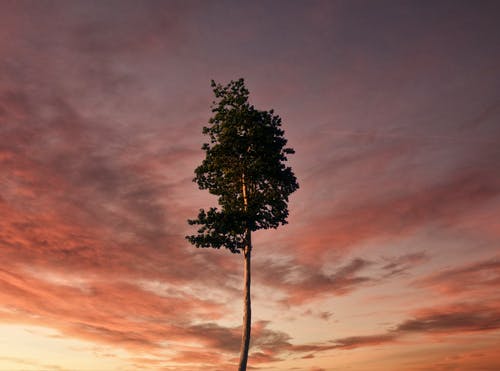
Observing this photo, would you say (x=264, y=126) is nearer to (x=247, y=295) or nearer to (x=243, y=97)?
(x=243, y=97)

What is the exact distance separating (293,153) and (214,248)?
29.8ft

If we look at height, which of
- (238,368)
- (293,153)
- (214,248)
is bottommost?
(238,368)

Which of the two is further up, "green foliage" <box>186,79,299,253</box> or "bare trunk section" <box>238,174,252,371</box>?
"green foliage" <box>186,79,299,253</box>

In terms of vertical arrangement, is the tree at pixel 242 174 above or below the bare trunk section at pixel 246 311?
above

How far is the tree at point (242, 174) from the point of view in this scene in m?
35.8

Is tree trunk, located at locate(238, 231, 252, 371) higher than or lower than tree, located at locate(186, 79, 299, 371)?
lower

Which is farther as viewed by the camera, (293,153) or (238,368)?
(293,153)

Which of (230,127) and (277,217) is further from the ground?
(230,127)

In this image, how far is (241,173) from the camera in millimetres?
37844

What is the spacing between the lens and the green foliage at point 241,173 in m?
35.8

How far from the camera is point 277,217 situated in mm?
36781

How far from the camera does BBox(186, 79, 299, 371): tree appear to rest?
35812 mm

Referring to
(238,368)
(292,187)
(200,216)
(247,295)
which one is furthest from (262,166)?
(238,368)

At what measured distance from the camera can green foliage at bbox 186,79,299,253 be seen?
3581 cm
